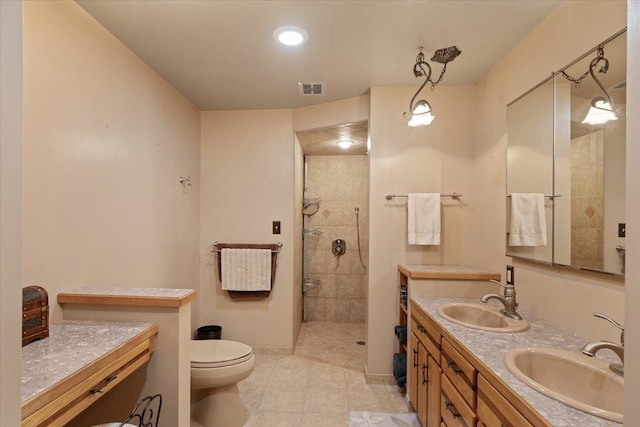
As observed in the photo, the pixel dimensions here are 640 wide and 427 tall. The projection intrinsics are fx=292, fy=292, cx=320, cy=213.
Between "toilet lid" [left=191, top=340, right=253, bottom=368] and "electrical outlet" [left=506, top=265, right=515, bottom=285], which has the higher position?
"electrical outlet" [left=506, top=265, right=515, bottom=285]

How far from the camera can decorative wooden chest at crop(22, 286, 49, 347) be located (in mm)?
1126

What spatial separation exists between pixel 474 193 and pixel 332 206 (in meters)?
1.93

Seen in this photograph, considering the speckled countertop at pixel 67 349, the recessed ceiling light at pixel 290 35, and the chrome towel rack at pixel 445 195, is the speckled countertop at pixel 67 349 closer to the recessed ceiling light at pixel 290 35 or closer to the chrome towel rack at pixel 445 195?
the recessed ceiling light at pixel 290 35

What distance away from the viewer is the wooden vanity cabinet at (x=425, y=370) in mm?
1557

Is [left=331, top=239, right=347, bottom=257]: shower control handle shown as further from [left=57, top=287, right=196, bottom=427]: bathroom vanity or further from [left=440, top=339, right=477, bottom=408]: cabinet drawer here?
[left=57, top=287, right=196, bottom=427]: bathroom vanity

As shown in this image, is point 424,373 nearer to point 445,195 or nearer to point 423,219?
point 423,219

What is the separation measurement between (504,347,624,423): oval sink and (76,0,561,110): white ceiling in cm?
168

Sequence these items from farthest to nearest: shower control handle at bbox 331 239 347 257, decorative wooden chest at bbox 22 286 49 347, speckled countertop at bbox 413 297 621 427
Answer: shower control handle at bbox 331 239 347 257
decorative wooden chest at bbox 22 286 49 347
speckled countertop at bbox 413 297 621 427

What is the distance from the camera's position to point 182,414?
1.49 metres

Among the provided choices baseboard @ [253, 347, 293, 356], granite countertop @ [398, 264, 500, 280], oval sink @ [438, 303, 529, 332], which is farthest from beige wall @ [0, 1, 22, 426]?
baseboard @ [253, 347, 293, 356]

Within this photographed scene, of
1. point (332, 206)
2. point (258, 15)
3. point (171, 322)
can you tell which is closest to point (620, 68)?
point (258, 15)

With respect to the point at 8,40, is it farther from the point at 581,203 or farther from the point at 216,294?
the point at 216,294

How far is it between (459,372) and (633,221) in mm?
1051

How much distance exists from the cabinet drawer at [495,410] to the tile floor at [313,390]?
1197 mm
